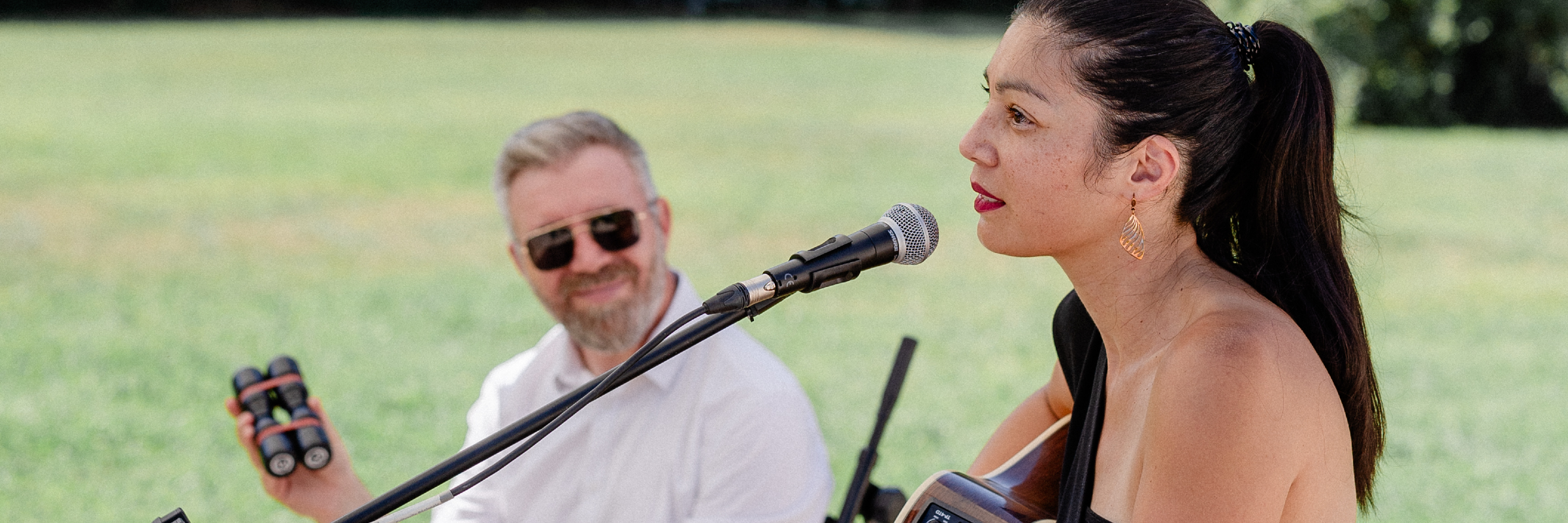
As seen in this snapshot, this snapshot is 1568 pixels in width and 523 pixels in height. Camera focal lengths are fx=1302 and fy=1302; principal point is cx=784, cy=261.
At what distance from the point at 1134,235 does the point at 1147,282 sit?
0.10 metres

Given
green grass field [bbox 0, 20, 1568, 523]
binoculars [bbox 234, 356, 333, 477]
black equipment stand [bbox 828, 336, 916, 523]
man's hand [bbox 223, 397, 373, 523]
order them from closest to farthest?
black equipment stand [bbox 828, 336, 916, 523] → binoculars [bbox 234, 356, 333, 477] → man's hand [bbox 223, 397, 373, 523] → green grass field [bbox 0, 20, 1568, 523]

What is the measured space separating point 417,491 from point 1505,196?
14.3 m

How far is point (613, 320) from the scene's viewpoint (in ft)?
10.6

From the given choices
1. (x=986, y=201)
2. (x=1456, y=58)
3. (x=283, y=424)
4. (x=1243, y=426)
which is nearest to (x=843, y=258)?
(x=986, y=201)

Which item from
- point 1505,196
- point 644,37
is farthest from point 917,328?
point 644,37

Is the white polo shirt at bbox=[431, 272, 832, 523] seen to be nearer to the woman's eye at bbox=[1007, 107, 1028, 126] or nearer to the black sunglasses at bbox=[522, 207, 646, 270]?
the black sunglasses at bbox=[522, 207, 646, 270]

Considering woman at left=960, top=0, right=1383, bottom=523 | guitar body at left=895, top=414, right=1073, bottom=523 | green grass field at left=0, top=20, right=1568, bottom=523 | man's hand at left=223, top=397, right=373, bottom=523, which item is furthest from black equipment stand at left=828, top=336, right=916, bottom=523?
man's hand at left=223, top=397, right=373, bottom=523

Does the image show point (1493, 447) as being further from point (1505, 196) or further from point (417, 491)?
point (1505, 196)

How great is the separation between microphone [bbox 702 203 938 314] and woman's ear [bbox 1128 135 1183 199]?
33 cm

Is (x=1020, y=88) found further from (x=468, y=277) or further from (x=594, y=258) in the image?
(x=468, y=277)

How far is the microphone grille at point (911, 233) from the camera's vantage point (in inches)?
77.5

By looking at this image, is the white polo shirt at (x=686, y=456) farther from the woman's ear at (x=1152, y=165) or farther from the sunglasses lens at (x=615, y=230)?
the woman's ear at (x=1152, y=165)

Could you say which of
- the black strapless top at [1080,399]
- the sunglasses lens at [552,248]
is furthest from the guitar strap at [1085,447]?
the sunglasses lens at [552,248]

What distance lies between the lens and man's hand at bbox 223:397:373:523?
308 centimetres
